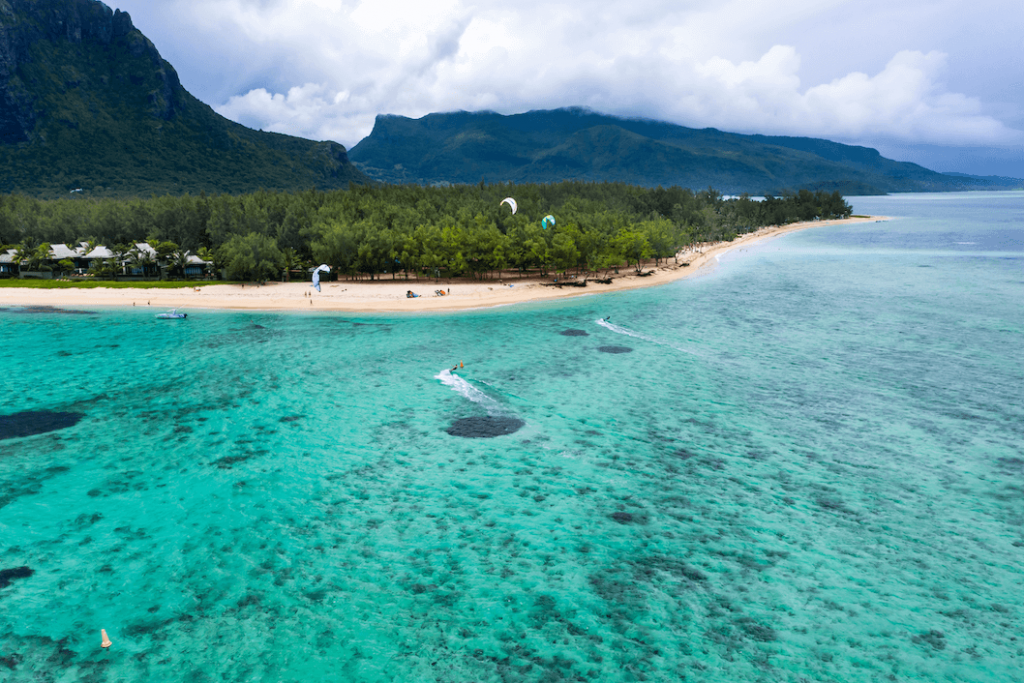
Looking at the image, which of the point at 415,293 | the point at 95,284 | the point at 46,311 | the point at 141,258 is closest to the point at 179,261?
the point at 141,258

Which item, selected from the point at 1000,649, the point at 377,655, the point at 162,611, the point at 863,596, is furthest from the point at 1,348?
the point at 1000,649

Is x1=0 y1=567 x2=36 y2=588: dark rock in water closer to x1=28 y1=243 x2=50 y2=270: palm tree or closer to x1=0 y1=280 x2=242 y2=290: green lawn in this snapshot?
x1=0 y1=280 x2=242 y2=290: green lawn

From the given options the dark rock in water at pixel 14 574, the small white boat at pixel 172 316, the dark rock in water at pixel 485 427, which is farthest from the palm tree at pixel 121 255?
the dark rock in water at pixel 14 574

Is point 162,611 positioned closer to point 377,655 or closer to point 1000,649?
point 377,655

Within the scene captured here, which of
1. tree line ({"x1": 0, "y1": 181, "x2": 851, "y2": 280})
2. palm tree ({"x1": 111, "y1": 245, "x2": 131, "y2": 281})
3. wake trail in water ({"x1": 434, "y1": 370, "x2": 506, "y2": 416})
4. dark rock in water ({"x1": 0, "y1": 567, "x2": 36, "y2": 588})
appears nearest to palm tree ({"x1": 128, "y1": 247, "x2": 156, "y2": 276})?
tree line ({"x1": 0, "y1": 181, "x2": 851, "y2": 280})

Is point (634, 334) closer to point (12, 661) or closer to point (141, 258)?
point (12, 661)
